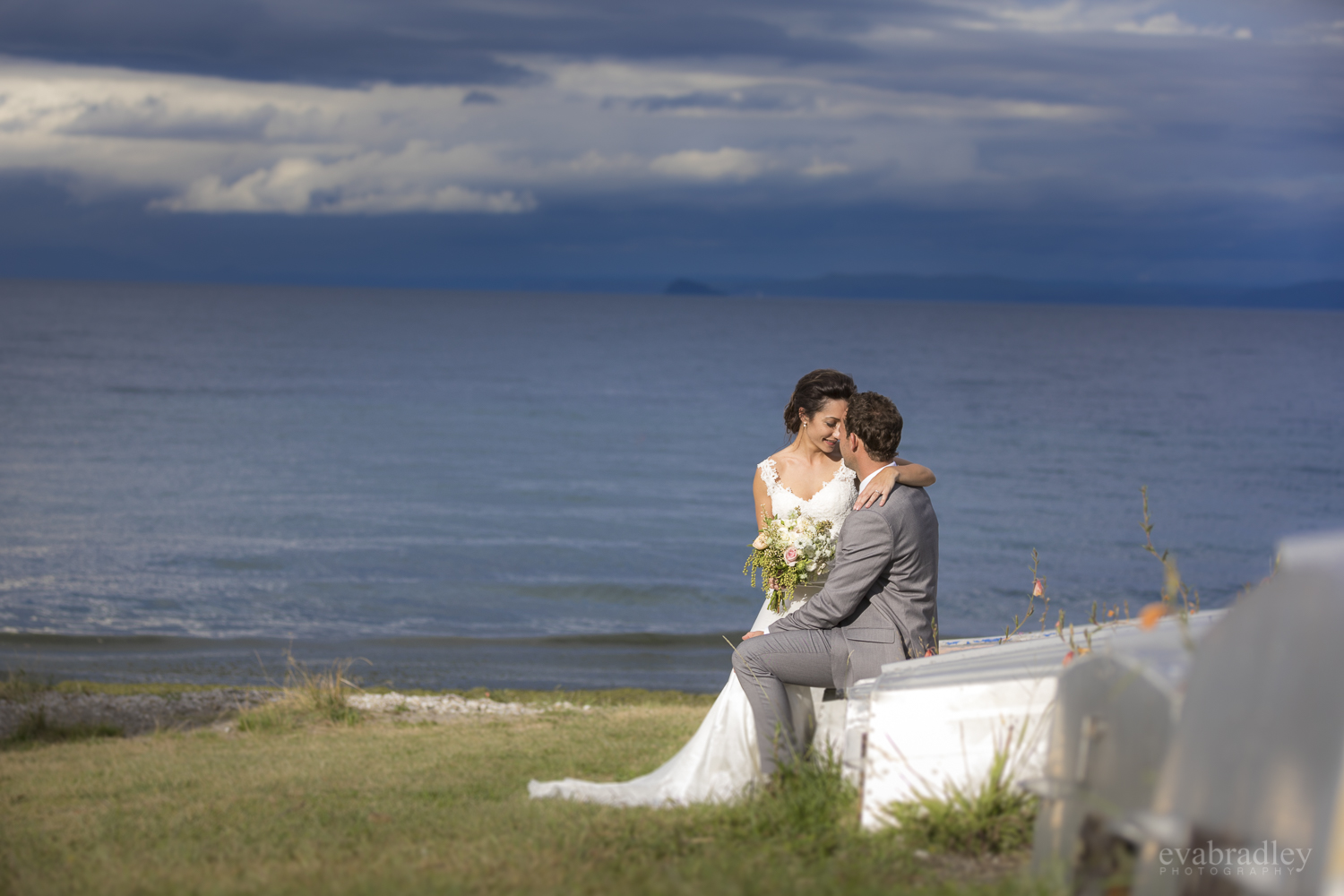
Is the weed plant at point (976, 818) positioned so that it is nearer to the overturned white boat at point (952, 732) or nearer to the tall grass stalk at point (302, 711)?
the overturned white boat at point (952, 732)

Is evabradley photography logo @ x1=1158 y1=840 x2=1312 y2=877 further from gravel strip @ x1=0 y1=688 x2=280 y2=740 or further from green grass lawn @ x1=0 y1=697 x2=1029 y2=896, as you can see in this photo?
gravel strip @ x1=0 y1=688 x2=280 y2=740

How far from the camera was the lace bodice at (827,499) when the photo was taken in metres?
7.41

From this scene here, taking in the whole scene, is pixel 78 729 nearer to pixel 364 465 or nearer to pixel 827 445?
pixel 827 445

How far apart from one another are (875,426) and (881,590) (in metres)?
0.94


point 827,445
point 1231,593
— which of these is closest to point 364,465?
point 1231,593

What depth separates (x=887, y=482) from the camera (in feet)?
19.2

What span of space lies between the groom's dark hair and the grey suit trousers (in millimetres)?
1100

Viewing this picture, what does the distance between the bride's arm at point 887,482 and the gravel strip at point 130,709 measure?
761cm

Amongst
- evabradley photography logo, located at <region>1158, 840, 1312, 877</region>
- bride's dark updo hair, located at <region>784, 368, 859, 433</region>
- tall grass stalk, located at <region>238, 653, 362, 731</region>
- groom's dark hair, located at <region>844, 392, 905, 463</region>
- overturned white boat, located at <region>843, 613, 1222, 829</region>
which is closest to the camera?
evabradley photography logo, located at <region>1158, 840, 1312, 877</region>

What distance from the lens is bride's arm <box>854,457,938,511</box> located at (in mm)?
5816

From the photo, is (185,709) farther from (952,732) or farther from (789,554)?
(952,732)

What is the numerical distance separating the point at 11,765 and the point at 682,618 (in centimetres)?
1428

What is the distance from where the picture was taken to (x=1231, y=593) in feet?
82.6

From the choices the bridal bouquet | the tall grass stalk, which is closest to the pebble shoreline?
the tall grass stalk
